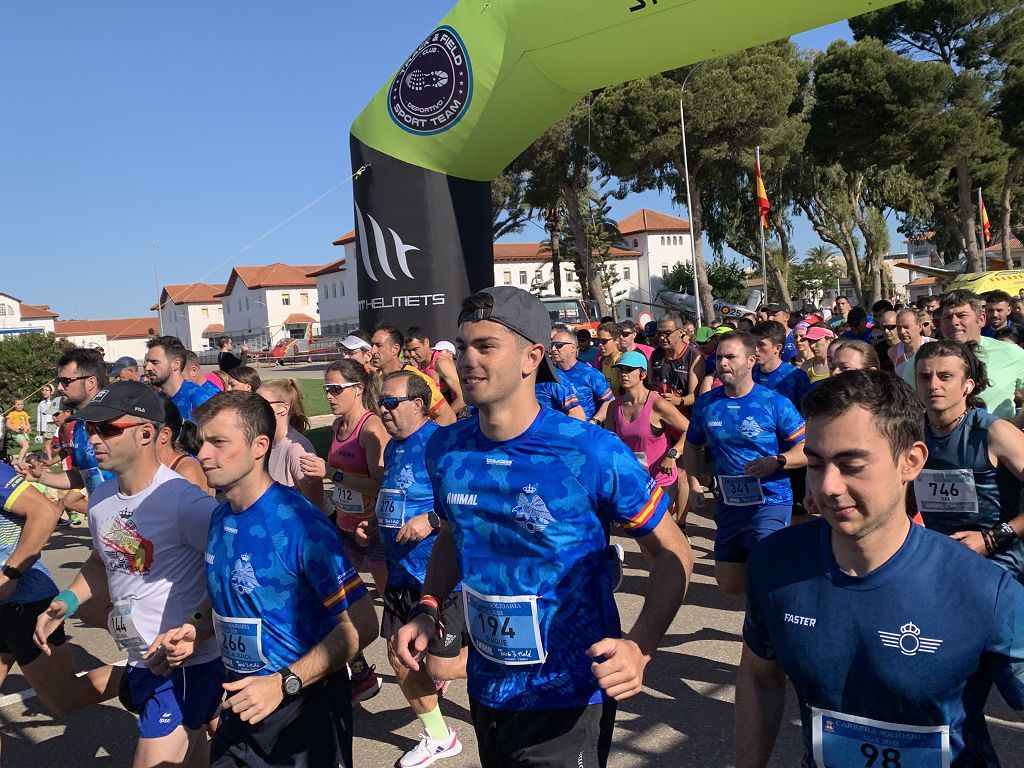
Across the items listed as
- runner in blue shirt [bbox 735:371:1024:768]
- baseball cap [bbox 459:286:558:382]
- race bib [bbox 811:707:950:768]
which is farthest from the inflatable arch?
race bib [bbox 811:707:950:768]

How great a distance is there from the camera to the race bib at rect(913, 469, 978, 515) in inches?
140

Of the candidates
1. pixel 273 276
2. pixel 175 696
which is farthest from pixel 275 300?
pixel 175 696

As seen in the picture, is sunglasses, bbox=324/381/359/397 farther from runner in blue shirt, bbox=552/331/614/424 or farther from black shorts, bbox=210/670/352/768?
runner in blue shirt, bbox=552/331/614/424

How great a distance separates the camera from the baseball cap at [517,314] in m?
2.42

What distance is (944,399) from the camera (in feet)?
11.6

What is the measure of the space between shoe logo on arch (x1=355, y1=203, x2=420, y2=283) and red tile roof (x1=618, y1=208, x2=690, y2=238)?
76.0 metres

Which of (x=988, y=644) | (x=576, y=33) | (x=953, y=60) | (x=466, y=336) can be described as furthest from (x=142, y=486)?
(x=953, y=60)

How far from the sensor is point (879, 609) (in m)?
1.75

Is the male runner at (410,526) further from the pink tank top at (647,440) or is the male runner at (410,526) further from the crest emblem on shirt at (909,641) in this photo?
the pink tank top at (647,440)

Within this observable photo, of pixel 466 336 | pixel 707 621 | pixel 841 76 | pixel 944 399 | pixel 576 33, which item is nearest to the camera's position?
pixel 466 336

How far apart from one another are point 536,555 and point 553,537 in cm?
7

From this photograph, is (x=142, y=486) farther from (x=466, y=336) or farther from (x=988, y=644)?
(x=988, y=644)

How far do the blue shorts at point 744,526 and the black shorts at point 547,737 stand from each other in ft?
9.10

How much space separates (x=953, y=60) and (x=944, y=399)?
1167 inches
